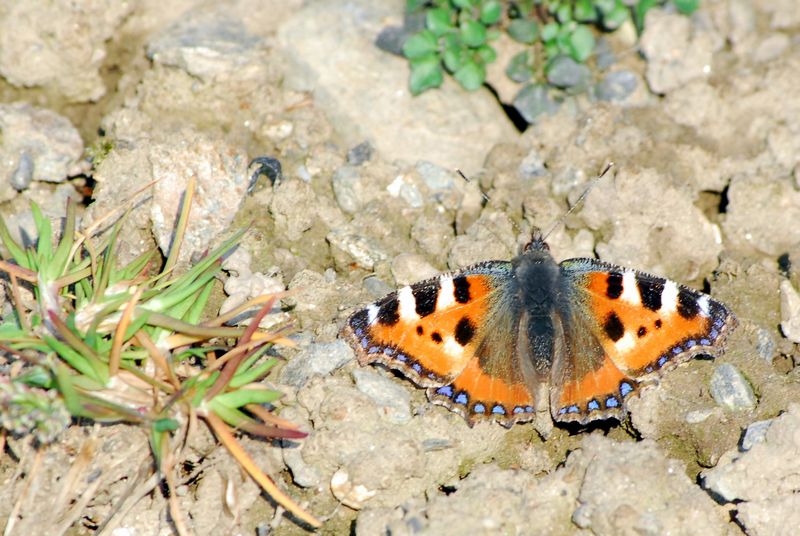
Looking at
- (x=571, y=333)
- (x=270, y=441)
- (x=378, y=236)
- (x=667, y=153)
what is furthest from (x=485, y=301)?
(x=667, y=153)

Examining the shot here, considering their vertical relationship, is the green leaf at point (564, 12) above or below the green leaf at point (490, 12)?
below

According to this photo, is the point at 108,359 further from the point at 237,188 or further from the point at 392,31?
the point at 392,31

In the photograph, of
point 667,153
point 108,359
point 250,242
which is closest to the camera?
point 108,359

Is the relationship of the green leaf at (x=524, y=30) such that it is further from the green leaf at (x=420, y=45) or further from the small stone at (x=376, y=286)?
the small stone at (x=376, y=286)

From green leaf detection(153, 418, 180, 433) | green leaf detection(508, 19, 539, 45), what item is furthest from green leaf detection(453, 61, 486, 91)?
green leaf detection(153, 418, 180, 433)

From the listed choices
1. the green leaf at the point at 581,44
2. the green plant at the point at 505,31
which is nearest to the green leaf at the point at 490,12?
the green plant at the point at 505,31

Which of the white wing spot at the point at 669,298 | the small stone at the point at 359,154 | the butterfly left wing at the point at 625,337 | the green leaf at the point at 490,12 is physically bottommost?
the butterfly left wing at the point at 625,337
